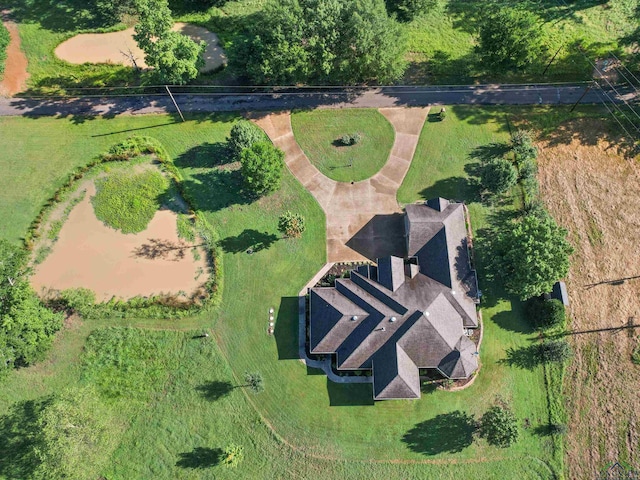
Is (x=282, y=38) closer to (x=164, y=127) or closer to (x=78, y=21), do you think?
(x=164, y=127)

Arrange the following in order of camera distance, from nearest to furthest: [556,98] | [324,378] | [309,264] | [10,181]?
1. [324,378]
2. [309,264]
3. [10,181]
4. [556,98]

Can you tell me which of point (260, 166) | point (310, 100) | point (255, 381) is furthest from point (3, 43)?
point (255, 381)

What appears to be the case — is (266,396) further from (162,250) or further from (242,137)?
(242,137)

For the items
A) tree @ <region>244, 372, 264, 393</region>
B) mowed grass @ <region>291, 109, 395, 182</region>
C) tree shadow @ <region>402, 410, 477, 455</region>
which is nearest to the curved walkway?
mowed grass @ <region>291, 109, 395, 182</region>

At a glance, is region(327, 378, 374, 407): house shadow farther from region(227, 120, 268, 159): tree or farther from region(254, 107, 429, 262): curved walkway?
region(227, 120, 268, 159): tree

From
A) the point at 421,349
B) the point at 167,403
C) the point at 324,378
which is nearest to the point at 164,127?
the point at 167,403
